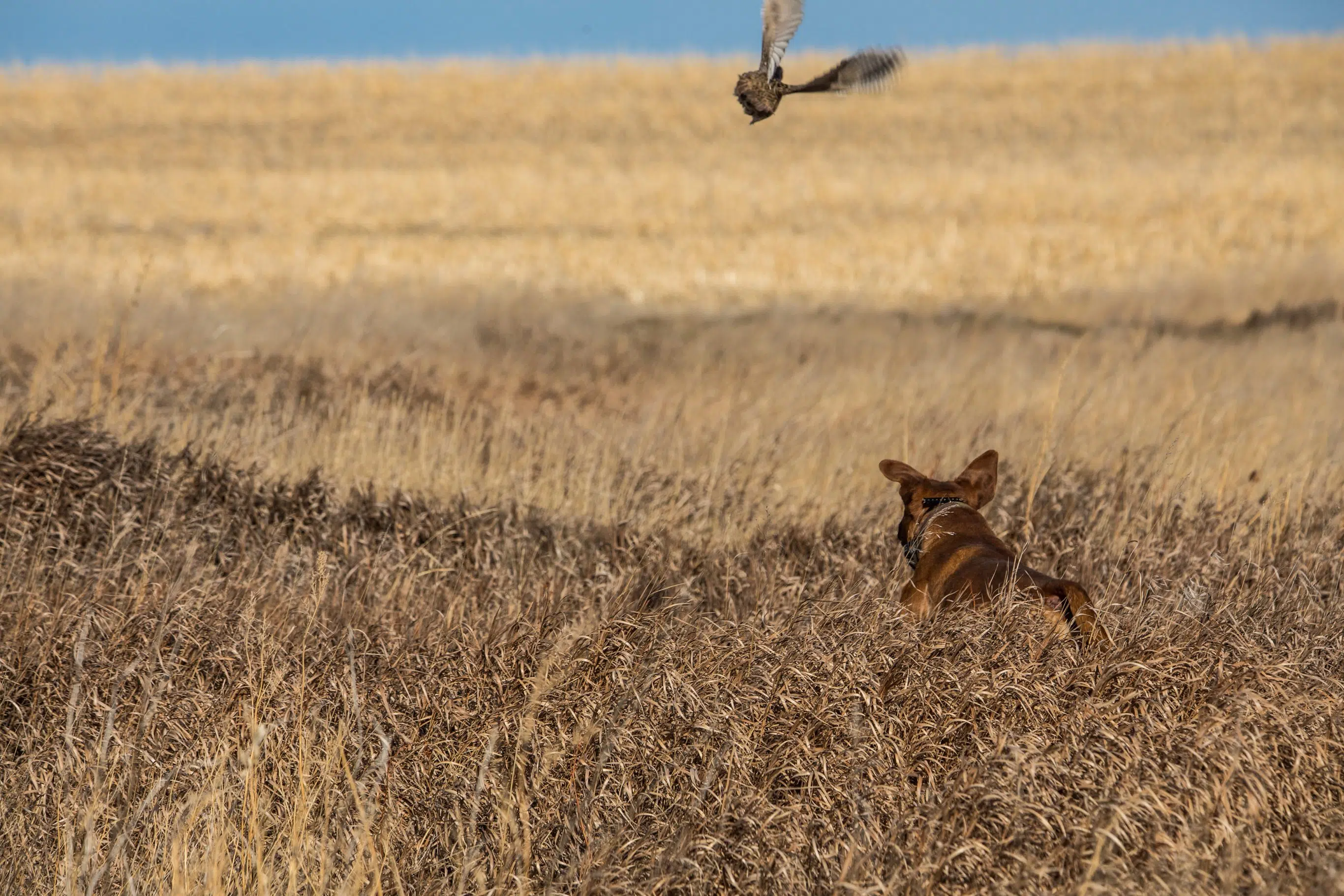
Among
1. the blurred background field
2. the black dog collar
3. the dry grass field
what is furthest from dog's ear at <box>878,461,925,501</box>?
the blurred background field

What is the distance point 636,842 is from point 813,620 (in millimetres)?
1134

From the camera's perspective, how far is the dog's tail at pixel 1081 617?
11.7ft

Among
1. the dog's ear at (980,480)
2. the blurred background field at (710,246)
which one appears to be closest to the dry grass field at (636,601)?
the blurred background field at (710,246)

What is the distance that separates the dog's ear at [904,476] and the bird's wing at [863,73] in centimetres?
190

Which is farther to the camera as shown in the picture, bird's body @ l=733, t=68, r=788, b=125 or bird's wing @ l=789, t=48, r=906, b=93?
bird's body @ l=733, t=68, r=788, b=125

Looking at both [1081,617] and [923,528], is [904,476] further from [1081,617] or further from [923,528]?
[1081,617]

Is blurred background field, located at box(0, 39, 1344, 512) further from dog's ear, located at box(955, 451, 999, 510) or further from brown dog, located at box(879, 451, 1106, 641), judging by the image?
brown dog, located at box(879, 451, 1106, 641)

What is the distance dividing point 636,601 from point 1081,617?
1537 mm

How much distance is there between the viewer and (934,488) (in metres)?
4.46

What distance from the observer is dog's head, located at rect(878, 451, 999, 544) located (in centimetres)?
442

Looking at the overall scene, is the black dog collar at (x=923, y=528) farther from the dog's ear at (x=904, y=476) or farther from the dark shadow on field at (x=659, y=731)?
the dark shadow on field at (x=659, y=731)

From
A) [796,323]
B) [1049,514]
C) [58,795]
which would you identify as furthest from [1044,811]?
[796,323]

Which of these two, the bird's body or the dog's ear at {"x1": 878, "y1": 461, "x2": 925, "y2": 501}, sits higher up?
the bird's body

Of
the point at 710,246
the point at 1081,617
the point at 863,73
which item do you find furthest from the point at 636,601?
the point at 710,246
